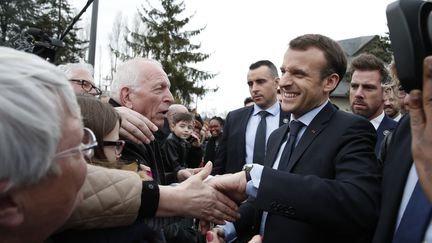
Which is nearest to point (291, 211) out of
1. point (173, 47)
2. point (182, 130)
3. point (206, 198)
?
point (206, 198)

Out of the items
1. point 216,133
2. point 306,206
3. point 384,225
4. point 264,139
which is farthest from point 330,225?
point 216,133

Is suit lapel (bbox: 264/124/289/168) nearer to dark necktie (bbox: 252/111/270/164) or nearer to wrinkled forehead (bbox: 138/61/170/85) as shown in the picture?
wrinkled forehead (bbox: 138/61/170/85)

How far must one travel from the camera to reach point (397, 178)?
188cm

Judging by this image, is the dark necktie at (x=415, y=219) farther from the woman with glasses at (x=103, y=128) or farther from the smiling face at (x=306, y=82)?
the woman with glasses at (x=103, y=128)

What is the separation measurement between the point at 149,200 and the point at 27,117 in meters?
0.83


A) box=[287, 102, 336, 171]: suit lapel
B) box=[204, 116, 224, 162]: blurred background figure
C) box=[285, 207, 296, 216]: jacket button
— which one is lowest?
box=[204, 116, 224, 162]: blurred background figure

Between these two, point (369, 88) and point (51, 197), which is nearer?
point (51, 197)

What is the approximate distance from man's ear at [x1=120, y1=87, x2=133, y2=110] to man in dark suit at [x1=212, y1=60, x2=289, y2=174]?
2.29 metres

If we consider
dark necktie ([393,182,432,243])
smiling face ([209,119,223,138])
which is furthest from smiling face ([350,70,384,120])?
smiling face ([209,119,223,138])

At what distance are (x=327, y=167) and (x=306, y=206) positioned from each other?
291mm

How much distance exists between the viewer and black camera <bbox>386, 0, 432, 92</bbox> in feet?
4.09

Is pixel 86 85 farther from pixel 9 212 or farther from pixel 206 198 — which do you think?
pixel 9 212

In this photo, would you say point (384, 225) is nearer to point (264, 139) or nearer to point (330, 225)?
point (330, 225)

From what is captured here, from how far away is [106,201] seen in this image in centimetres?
158
